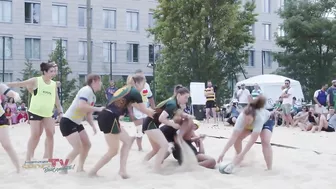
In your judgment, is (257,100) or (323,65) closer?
(257,100)

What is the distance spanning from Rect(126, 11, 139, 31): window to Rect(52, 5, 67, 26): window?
5.05m

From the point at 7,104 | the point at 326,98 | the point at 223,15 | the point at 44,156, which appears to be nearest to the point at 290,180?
the point at 44,156

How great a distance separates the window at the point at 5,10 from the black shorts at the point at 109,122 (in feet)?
105

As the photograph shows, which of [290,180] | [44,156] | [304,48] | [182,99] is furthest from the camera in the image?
[304,48]

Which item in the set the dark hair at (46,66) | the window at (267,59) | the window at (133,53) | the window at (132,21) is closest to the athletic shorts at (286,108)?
the dark hair at (46,66)

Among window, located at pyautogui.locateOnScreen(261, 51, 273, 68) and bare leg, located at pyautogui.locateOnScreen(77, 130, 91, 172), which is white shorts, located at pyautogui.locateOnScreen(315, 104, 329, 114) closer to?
bare leg, located at pyautogui.locateOnScreen(77, 130, 91, 172)

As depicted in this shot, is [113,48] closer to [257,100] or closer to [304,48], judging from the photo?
[304,48]

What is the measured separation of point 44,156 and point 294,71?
25130mm

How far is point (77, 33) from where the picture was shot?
1550 inches

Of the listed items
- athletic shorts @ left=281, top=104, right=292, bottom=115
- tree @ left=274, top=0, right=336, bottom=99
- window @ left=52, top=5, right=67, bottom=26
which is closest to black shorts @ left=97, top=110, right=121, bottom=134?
athletic shorts @ left=281, top=104, right=292, bottom=115

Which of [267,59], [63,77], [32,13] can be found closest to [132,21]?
[32,13]

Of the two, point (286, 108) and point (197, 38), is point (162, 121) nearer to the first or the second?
point (286, 108)

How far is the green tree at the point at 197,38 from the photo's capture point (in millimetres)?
26547

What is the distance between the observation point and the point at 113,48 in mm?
40938
